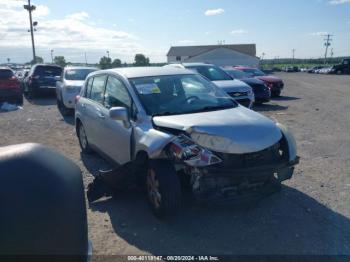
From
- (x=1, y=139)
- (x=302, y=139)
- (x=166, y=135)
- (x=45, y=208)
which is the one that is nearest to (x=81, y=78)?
(x=1, y=139)

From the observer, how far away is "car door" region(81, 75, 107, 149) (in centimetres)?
577

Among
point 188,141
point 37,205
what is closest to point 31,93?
point 188,141

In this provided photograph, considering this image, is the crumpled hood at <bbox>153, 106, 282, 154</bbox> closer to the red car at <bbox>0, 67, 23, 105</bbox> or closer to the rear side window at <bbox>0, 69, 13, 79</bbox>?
the red car at <bbox>0, 67, 23, 105</bbox>

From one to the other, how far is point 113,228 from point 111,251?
490mm

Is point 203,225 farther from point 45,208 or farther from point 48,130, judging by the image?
point 48,130

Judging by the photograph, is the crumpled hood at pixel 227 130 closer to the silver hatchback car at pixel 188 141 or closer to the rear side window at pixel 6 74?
the silver hatchback car at pixel 188 141

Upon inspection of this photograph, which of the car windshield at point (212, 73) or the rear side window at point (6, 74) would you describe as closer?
the car windshield at point (212, 73)

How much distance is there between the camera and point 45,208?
1.91m

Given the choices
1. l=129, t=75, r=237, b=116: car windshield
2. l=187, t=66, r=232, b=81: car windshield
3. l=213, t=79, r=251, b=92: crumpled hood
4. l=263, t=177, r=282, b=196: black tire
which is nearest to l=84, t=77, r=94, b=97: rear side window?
l=129, t=75, r=237, b=116: car windshield

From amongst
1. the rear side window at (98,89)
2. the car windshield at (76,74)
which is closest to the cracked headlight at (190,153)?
the rear side window at (98,89)

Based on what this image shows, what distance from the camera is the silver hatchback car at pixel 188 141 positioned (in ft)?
12.5

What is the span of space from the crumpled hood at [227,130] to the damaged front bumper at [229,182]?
23 centimetres

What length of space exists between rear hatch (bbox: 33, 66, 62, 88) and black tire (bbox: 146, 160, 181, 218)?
14614 mm

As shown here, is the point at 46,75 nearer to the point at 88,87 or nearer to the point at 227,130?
the point at 88,87
